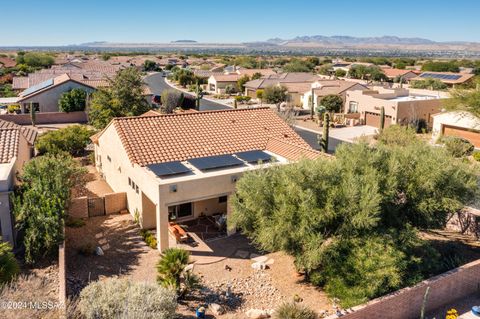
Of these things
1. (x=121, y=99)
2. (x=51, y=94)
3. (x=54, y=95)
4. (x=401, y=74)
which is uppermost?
(x=401, y=74)

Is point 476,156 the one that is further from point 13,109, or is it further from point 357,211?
point 13,109

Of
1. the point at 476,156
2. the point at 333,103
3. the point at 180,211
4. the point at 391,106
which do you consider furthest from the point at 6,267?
the point at 333,103

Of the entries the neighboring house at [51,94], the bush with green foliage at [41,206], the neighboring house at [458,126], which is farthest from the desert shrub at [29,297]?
the neighboring house at [51,94]

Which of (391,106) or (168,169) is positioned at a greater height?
(391,106)

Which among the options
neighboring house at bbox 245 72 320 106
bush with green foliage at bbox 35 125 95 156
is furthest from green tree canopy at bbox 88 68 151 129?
neighboring house at bbox 245 72 320 106

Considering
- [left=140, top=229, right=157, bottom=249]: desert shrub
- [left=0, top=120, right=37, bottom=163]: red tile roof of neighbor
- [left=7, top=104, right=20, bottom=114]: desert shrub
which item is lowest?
[left=140, top=229, right=157, bottom=249]: desert shrub

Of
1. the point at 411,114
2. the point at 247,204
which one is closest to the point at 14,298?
the point at 247,204

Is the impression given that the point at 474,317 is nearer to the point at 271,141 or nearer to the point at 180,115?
the point at 271,141

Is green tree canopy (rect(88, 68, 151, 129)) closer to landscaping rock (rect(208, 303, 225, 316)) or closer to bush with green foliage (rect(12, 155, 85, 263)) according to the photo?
bush with green foliage (rect(12, 155, 85, 263))
